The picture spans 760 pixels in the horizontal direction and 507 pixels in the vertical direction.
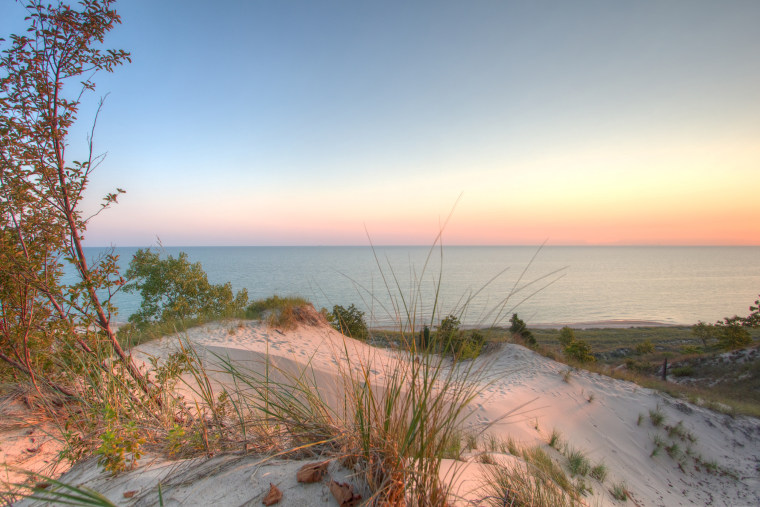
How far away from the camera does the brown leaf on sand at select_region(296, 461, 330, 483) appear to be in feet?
5.03

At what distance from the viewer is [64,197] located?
3.07 metres

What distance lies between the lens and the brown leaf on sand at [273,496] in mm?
1440

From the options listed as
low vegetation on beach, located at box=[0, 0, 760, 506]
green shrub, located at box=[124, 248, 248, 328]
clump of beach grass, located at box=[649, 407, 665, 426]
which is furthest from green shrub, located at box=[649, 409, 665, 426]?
green shrub, located at box=[124, 248, 248, 328]

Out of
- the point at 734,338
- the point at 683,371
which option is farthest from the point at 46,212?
the point at 734,338

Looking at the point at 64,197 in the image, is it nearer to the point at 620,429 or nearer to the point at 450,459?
the point at 450,459

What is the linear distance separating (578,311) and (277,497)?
4892cm

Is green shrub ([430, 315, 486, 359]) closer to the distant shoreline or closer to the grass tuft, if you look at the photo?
the grass tuft

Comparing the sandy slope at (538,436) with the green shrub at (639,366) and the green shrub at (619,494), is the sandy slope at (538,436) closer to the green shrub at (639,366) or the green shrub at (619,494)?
the green shrub at (619,494)

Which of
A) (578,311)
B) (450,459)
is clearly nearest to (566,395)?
(450,459)

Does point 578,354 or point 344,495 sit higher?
point 344,495

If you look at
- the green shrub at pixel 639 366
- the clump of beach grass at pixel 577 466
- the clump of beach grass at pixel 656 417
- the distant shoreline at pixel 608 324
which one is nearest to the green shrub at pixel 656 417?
the clump of beach grass at pixel 656 417

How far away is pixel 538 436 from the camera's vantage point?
20.5ft

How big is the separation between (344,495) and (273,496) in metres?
0.33

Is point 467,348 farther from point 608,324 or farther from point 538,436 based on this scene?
point 608,324
